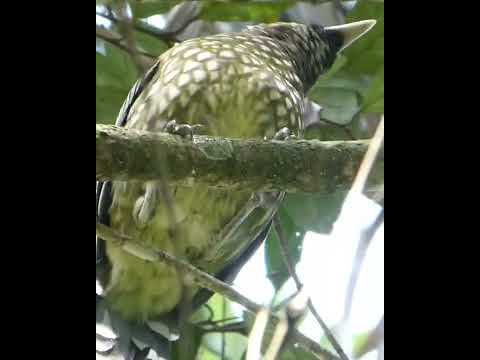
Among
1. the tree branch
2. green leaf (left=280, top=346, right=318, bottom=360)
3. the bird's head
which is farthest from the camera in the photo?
the bird's head

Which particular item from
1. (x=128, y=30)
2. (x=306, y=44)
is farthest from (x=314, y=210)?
(x=128, y=30)

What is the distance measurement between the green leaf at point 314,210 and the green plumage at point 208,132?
0.19 feet

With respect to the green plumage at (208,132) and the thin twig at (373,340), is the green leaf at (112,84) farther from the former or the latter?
the thin twig at (373,340)

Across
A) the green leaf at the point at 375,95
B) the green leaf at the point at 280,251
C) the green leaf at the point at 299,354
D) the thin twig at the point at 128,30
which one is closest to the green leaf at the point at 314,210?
the green leaf at the point at 280,251

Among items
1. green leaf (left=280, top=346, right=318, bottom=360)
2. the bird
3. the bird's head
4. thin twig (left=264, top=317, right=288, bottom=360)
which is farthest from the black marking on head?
thin twig (left=264, top=317, right=288, bottom=360)

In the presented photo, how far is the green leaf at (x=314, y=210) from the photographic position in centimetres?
159

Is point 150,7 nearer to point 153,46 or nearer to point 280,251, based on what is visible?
point 153,46

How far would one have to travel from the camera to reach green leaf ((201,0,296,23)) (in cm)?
174

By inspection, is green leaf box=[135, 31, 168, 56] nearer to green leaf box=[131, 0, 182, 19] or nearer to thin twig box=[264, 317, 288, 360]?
green leaf box=[131, 0, 182, 19]

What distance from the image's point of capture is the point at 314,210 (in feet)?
5.42

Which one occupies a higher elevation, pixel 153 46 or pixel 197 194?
pixel 153 46

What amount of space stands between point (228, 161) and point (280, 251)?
0.91ft

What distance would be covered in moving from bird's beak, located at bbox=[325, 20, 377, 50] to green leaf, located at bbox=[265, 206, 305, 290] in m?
0.43
